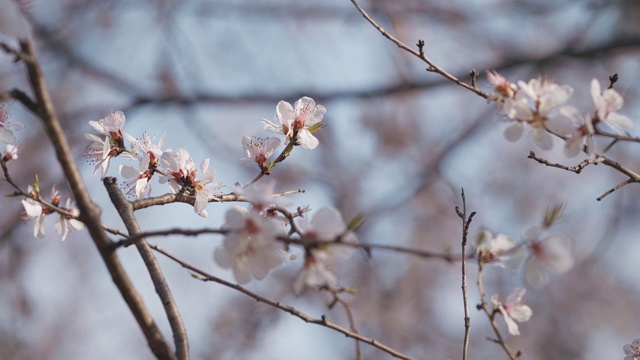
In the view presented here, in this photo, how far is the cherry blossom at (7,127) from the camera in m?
1.04

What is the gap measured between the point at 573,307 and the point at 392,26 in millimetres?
Answer: 3926

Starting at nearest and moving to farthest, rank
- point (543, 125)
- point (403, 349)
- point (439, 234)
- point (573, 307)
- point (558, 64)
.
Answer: point (543, 125)
point (558, 64)
point (403, 349)
point (439, 234)
point (573, 307)

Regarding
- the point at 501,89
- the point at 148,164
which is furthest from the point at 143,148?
the point at 501,89

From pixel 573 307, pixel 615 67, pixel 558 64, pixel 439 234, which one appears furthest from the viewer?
pixel 573 307

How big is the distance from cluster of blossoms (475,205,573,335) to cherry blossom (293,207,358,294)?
321 mm

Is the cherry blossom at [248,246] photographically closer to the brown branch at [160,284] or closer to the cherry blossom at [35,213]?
the brown branch at [160,284]

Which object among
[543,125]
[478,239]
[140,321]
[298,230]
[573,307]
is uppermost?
[573,307]

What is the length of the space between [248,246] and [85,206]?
0.21 m

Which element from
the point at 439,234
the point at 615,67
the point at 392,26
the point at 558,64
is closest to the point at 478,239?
the point at 558,64

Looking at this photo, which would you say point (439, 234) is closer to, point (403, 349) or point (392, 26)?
point (403, 349)

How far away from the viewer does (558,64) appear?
4266mm

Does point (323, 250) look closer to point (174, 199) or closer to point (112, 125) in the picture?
point (174, 199)

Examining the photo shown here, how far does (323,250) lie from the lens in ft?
2.57

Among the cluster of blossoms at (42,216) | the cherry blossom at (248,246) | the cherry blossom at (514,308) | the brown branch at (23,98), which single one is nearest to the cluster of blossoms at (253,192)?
the cherry blossom at (248,246)
